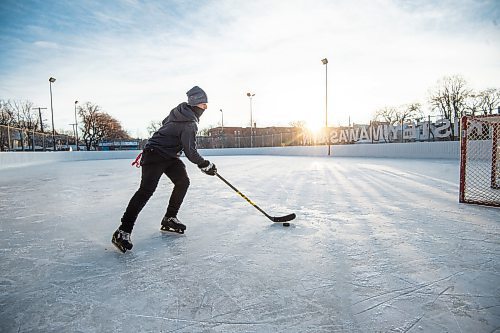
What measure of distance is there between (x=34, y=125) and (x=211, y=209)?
184 ft

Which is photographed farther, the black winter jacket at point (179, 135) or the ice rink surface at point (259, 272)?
the black winter jacket at point (179, 135)

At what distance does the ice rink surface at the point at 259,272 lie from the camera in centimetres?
157

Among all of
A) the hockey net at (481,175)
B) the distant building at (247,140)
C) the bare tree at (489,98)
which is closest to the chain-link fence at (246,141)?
the distant building at (247,140)

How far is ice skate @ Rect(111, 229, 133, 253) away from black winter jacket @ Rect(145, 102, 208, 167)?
0.80 meters

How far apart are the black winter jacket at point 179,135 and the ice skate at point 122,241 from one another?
803 mm

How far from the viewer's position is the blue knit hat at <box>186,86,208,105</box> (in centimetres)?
281

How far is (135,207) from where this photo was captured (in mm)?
2738

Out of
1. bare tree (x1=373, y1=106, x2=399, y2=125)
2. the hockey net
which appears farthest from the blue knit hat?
bare tree (x1=373, y1=106, x2=399, y2=125)

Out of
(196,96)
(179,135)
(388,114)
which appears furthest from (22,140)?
(388,114)

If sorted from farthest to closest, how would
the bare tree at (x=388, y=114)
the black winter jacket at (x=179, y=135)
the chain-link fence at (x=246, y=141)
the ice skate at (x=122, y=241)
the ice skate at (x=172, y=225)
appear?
the bare tree at (x=388, y=114), the chain-link fence at (x=246, y=141), the ice skate at (x=172, y=225), the black winter jacket at (x=179, y=135), the ice skate at (x=122, y=241)

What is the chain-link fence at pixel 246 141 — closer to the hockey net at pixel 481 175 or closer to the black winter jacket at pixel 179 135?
the hockey net at pixel 481 175

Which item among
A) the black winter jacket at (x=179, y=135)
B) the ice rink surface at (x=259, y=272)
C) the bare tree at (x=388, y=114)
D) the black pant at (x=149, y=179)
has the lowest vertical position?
the ice rink surface at (x=259, y=272)

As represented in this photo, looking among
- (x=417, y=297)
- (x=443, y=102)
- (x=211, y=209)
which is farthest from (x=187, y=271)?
(x=443, y=102)

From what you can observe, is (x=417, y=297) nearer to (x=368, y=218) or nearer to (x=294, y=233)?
(x=294, y=233)
